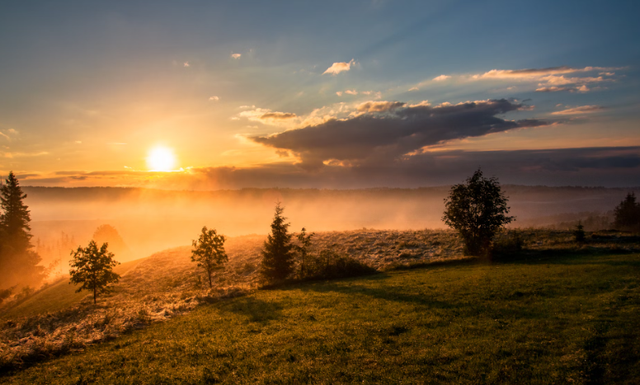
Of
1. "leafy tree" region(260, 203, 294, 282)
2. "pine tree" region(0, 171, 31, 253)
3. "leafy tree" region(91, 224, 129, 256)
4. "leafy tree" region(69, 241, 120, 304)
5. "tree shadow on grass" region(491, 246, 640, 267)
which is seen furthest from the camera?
"leafy tree" region(91, 224, 129, 256)

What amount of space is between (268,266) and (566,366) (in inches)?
1252

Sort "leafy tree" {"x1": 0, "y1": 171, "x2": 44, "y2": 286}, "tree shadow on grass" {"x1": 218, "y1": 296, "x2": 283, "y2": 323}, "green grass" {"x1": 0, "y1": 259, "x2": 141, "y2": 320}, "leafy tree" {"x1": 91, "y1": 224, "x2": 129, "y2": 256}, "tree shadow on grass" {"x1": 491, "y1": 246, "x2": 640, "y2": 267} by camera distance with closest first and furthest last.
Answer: "tree shadow on grass" {"x1": 218, "y1": 296, "x2": 283, "y2": 323} < "tree shadow on grass" {"x1": 491, "y1": 246, "x2": 640, "y2": 267} < "green grass" {"x1": 0, "y1": 259, "x2": 141, "y2": 320} < "leafy tree" {"x1": 0, "y1": 171, "x2": 44, "y2": 286} < "leafy tree" {"x1": 91, "y1": 224, "x2": 129, "y2": 256}

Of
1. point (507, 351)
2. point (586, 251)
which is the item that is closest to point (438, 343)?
point (507, 351)

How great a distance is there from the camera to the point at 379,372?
40.0 ft

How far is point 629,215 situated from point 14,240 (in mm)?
145733

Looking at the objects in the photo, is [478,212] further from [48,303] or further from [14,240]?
[14,240]

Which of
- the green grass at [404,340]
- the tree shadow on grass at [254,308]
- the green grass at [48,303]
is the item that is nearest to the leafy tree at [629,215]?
the green grass at [404,340]

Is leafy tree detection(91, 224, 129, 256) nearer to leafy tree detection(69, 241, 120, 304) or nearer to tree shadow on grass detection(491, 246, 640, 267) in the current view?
leafy tree detection(69, 241, 120, 304)

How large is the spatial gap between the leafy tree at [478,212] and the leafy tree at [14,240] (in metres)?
89.4

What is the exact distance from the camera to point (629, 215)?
73.1 metres

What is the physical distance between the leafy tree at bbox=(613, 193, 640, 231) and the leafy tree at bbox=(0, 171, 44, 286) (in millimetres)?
141748

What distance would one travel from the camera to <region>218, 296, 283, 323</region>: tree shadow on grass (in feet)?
69.2

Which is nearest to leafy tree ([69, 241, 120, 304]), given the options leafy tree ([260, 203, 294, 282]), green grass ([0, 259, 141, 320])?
green grass ([0, 259, 141, 320])

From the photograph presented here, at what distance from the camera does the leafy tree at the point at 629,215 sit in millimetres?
71875
